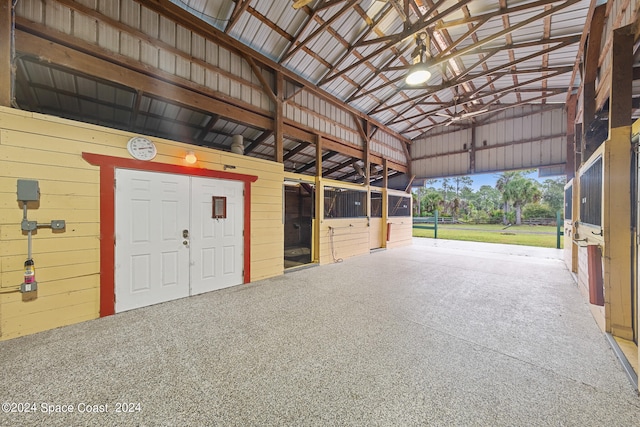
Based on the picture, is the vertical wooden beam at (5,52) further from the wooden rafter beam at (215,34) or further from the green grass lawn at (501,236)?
the green grass lawn at (501,236)

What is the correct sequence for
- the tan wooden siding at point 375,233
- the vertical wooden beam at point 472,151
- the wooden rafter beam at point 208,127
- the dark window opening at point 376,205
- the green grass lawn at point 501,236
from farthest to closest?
the green grass lawn at point 501,236
the vertical wooden beam at point 472,151
the dark window opening at point 376,205
the tan wooden siding at point 375,233
the wooden rafter beam at point 208,127

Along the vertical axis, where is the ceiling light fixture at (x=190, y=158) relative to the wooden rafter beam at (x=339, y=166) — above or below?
below

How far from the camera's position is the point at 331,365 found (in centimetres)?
202

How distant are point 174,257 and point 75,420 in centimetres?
236

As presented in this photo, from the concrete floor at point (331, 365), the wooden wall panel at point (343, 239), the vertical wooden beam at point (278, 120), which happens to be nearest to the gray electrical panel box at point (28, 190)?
the concrete floor at point (331, 365)

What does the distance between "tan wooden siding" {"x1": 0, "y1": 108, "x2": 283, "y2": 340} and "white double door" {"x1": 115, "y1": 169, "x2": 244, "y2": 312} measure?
295 mm

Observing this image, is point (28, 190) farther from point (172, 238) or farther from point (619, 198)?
point (619, 198)

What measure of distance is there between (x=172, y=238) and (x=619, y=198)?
5.59m

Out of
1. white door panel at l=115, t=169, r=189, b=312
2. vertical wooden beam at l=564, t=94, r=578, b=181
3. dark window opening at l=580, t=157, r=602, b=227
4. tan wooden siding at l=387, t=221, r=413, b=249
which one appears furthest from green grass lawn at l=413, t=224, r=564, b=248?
white door panel at l=115, t=169, r=189, b=312

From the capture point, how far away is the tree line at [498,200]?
906 inches

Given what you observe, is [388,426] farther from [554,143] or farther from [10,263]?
[554,143]

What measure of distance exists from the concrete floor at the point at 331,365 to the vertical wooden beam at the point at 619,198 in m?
0.35

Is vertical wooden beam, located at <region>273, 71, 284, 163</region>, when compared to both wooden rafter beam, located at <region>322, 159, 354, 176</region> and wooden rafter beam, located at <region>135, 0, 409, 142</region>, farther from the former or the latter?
wooden rafter beam, located at <region>322, 159, 354, 176</region>

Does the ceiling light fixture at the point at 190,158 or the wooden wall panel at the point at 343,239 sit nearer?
the ceiling light fixture at the point at 190,158
